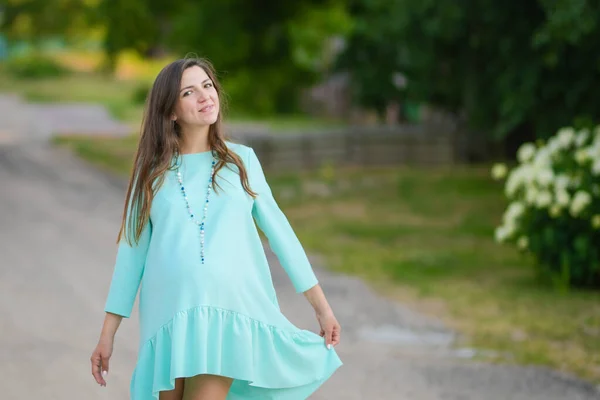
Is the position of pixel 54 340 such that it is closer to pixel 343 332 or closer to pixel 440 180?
pixel 343 332

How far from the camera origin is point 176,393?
3.35 m

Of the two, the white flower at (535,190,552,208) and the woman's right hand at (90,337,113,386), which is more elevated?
the woman's right hand at (90,337,113,386)

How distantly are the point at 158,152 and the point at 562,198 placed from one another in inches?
219

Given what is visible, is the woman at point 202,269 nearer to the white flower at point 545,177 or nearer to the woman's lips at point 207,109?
the woman's lips at point 207,109

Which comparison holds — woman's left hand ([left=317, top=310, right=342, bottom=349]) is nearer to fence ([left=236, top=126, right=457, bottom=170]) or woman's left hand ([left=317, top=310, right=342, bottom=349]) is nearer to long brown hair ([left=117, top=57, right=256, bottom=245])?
long brown hair ([left=117, top=57, right=256, bottom=245])

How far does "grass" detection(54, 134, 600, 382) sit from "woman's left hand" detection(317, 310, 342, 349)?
10.2ft

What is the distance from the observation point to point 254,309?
129 inches

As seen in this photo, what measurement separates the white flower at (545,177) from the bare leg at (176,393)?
5686mm

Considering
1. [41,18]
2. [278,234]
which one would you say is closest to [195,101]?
[278,234]

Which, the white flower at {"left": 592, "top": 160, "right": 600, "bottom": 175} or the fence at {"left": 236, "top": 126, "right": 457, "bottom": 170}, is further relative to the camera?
the fence at {"left": 236, "top": 126, "right": 457, "bottom": 170}

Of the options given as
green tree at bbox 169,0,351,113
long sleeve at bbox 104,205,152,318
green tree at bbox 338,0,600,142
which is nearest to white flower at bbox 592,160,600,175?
green tree at bbox 338,0,600,142

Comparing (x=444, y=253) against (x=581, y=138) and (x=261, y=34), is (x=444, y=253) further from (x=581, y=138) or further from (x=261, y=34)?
(x=261, y=34)

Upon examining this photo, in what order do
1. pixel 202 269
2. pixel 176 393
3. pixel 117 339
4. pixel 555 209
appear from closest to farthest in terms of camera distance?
pixel 202 269, pixel 176 393, pixel 117 339, pixel 555 209

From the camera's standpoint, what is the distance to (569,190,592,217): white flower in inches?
327
